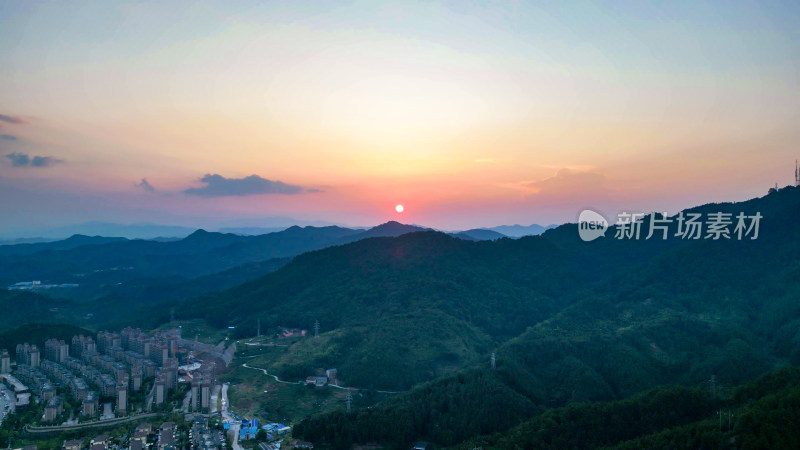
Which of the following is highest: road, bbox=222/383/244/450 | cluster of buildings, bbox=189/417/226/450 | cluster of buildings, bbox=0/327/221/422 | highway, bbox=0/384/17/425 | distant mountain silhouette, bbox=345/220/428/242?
distant mountain silhouette, bbox=345/220/428/242

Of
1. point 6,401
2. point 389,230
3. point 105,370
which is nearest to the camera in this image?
point 6,401

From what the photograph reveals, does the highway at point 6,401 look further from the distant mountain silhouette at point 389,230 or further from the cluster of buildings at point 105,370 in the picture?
the distant mountain silhouette at point 389,230

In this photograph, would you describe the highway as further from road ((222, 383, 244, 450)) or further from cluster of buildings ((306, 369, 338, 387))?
cluster of buildings ((306, 369, 338, 387))

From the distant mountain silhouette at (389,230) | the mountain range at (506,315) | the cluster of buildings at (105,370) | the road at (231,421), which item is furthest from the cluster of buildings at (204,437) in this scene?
the distant mountain silhouette at (389,230)

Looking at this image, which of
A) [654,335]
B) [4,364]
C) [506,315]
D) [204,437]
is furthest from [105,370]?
[654,335]

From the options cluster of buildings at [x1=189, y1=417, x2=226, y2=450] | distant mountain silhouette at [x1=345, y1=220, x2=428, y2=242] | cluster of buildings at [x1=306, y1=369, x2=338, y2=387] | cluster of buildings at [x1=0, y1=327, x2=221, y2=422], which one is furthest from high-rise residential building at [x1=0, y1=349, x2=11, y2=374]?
distant mountain silhouette at [x1=345, y1=220, x2=428, y2=242]

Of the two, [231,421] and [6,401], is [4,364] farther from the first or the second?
[231,421]

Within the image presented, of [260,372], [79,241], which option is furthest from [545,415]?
[79,241]

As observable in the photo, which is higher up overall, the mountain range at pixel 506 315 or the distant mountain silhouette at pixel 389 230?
the distant mountain silhouette at pixel 389 230
